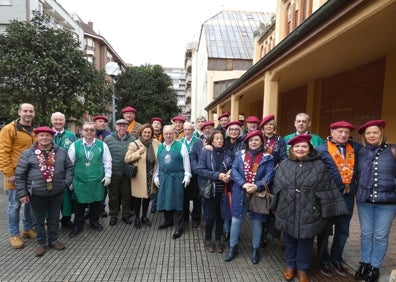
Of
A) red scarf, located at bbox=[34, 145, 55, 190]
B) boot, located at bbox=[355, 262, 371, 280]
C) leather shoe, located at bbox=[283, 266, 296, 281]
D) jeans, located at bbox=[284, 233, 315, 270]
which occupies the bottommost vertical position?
leather shoe, located at bbox=[283, 266, 296, 281]

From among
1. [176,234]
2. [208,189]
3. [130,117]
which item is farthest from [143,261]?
[130,117]

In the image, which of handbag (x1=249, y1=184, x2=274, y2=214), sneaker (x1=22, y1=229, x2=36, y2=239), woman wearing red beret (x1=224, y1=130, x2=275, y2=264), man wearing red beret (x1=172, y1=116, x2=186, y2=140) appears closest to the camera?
handbag (x1=249, y1=184, x2=274, y2=214)

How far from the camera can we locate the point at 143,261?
4012 mm

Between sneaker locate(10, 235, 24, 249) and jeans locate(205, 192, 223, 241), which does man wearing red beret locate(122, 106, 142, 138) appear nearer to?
jeans locate(205, 192, 223, 241)

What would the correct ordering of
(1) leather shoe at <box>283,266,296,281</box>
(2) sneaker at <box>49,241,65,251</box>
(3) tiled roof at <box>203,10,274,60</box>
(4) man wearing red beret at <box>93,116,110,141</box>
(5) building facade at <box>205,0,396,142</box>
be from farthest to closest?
(3) tiled roof at <box>203,10,274,60</box>
(4) man wearing red beret at <box>93,116,110,141</box>
(5) building facade at <box>205,0,396,142</box>
(2) sneaker at <box>49,241,65,251</box>
(1) leather shoe at <box>283,266,296,281</box>

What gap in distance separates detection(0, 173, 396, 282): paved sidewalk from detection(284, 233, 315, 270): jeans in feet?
0.86

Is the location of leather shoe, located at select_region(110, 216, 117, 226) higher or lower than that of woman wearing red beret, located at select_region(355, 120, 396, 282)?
lower

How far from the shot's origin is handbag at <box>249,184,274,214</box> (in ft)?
12.3

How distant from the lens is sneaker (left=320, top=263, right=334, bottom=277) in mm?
3657

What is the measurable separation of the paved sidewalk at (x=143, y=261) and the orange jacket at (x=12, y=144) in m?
1.17

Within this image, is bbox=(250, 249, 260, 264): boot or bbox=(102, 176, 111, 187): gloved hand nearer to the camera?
bbox=(250, 249, 260, 264): boot

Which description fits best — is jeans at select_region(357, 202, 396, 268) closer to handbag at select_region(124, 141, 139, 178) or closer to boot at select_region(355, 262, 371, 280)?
boot at select_region(355, 262, 371, 280)

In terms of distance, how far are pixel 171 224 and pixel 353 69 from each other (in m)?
6.46

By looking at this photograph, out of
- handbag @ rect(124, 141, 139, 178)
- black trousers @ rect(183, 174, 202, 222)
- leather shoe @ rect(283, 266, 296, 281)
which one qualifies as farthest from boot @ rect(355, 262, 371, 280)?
handbag @ rect(124, 141, 139, 178)
